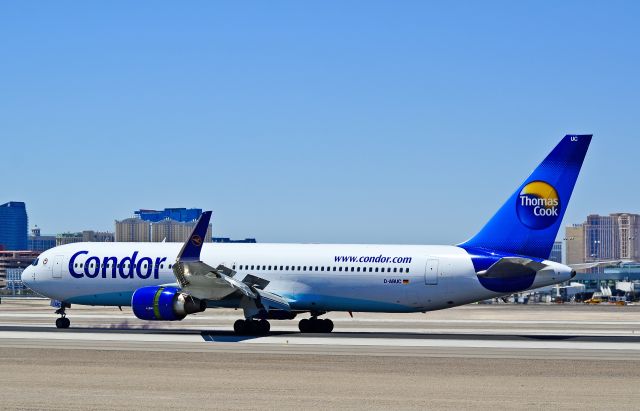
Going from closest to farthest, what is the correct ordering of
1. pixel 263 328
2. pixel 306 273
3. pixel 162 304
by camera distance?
pixel 162 304, pixel 263 328, pixel 306 273

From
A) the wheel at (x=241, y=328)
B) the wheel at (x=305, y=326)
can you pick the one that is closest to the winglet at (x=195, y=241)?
the wheel at (x=241, y=328)

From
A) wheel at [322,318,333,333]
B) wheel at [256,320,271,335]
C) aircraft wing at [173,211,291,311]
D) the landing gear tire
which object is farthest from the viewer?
the landing gear tire

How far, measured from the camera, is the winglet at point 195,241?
139 ft

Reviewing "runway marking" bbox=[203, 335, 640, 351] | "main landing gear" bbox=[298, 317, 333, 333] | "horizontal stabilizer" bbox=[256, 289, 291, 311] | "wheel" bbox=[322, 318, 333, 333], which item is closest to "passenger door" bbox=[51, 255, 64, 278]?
"horizontal stabilizer" bbox=[256, 289, 291, 311]

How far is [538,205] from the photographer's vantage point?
44844mm

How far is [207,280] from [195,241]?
2532mm

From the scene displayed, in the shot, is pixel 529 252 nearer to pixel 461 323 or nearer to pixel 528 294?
pixel 461 323

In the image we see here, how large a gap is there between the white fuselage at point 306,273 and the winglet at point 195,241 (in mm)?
3968

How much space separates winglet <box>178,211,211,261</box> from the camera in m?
42.2

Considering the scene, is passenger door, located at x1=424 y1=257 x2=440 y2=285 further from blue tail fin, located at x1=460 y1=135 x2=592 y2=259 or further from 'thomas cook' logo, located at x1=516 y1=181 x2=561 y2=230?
'thomas cook' logo, located at x1=516 y1=181 x2=561 y2=230

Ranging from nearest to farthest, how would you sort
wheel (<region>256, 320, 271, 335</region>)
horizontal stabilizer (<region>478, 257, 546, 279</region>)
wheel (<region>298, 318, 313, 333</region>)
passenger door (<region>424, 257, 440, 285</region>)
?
1. horizontal stabilizer (<region>478, 257, 546, 279</region>)
2. passenger door (<region>424, 257, 440, 285</region>)
3. wheel (<region>256, 320, 271, 335</region>)
4. wheel (<region>298, 318, 313, 333</region>)

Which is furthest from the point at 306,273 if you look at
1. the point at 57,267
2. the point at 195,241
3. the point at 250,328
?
the point at 57,267

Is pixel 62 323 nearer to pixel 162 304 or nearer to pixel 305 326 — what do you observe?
pixel 162 304

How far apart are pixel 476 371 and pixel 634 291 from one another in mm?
119253
